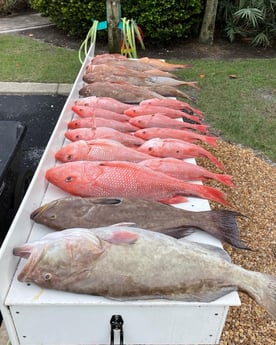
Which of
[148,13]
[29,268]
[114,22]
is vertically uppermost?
[114,22]

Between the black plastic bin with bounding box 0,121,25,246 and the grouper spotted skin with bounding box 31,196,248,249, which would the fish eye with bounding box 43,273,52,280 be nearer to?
the grouper spotted skin with bounding box 31,196,248,249

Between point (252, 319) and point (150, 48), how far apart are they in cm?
750

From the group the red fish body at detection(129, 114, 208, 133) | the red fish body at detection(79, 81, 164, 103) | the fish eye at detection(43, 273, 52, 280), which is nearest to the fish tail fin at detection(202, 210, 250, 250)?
the fish eye at detection(43, 273, 52, 280)

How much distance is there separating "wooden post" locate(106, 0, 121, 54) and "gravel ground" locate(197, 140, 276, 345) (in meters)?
2.82

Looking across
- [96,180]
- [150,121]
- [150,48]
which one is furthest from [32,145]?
[150,48]

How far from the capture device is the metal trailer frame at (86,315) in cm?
190

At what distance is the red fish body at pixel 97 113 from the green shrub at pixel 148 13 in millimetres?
5517

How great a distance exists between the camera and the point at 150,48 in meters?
9.16

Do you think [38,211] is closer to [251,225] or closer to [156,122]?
[156,122]

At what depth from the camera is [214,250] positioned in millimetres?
2104

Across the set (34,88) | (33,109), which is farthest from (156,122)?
(34,88)

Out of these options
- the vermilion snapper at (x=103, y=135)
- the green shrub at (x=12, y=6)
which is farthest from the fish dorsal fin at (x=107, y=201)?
the green shrub at (x=12, y=6)

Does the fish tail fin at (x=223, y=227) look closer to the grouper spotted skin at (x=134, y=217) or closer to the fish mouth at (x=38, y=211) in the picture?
the grouper spotted skin at (x=134, y=217)

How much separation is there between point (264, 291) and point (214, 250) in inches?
12.6
